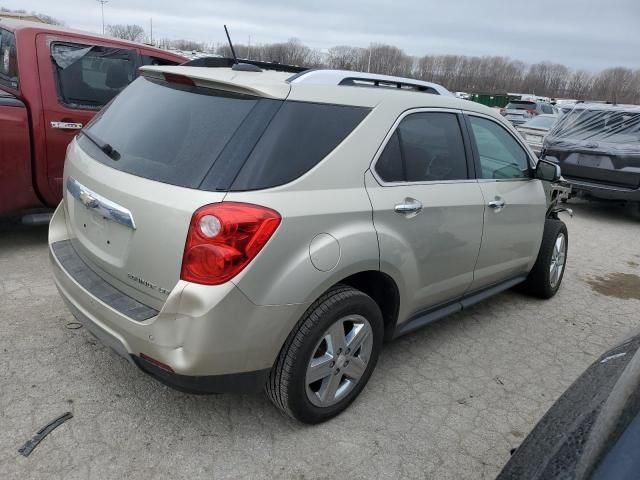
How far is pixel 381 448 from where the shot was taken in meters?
2.62

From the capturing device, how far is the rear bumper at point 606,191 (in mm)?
8242

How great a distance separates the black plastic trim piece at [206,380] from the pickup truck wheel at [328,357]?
16 centimetres

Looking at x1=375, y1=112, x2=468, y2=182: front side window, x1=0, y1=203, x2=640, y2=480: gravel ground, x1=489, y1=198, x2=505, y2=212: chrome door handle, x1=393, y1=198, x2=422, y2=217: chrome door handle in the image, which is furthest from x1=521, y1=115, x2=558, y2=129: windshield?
x1=393, y1=198, x2=422, y2=217: chrome door handle

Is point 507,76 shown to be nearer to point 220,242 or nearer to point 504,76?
point 504,76

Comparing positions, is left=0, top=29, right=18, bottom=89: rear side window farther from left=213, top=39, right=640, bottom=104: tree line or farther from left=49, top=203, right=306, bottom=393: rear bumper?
left=213, top=39, right=640, bottom=104: tree line

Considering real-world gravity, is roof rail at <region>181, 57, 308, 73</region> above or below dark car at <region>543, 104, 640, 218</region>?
above

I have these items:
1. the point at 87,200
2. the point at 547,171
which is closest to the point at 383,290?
the point at 87,200

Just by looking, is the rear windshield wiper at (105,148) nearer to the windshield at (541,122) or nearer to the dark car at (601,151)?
the dark car at (601,151)

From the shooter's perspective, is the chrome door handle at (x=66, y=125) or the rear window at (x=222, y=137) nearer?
the rear window at (x=222, y=137)

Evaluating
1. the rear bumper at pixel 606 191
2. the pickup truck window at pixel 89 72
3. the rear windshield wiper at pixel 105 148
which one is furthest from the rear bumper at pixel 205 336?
the rear bumper at pixel 606 191

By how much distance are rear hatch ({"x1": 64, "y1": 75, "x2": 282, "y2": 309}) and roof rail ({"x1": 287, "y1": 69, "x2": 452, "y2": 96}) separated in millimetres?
349

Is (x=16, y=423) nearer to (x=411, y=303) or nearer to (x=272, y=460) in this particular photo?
(x=272, y=460)

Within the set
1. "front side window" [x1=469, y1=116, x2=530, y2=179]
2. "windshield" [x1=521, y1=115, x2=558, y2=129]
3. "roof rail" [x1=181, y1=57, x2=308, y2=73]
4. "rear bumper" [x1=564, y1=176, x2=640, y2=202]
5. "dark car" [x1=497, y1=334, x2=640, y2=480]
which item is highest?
"roof rail" [x1=181, y1=57, x2=308, y2=73]

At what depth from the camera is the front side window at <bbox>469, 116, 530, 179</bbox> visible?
3580 mm
